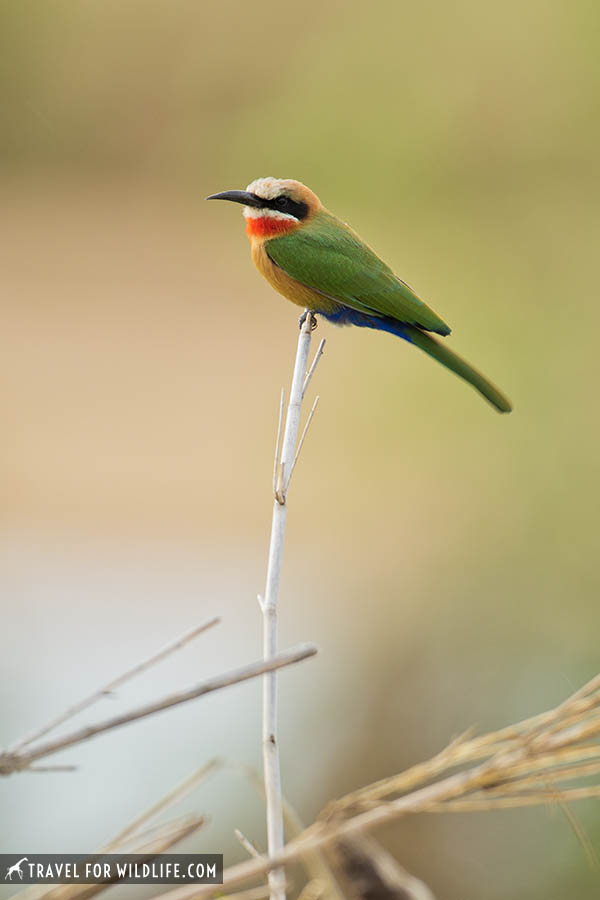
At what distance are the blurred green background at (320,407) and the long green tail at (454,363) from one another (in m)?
1.64

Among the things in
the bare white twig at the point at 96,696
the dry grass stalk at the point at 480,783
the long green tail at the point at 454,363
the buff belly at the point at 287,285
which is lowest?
the dry grass stalk at the point at 480,783

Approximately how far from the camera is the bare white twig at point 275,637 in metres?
0.83

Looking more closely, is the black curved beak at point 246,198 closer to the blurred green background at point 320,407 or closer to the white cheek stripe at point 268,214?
the white cheek stripe at point 268,214

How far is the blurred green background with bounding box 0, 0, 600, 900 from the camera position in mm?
3037

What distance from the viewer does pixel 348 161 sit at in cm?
437

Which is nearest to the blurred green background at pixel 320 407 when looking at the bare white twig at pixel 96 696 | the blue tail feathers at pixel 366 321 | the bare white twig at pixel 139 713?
the blue tail feathers at pixel 366 321

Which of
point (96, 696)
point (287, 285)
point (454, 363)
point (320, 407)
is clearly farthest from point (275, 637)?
point (320, 407)

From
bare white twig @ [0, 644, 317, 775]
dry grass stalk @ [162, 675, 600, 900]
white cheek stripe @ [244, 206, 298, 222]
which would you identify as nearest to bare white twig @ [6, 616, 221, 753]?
bare white twig @ [0, 644, 317, 775]

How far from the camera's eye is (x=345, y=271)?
167 centimetres

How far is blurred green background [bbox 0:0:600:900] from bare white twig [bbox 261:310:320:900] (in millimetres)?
1884

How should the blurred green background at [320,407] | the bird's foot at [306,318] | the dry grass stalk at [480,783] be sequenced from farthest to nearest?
the blurred green background at [320,407]
the bird's foot at [306,318]
the dry grass stalk at [480,783]

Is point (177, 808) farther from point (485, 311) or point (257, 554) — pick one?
point (485, 311)

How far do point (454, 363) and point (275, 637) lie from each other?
0.70 meters

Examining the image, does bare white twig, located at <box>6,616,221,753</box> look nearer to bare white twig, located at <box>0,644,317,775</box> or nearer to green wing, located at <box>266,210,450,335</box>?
bare white twig, located at <box>0,644,317,775</box>
